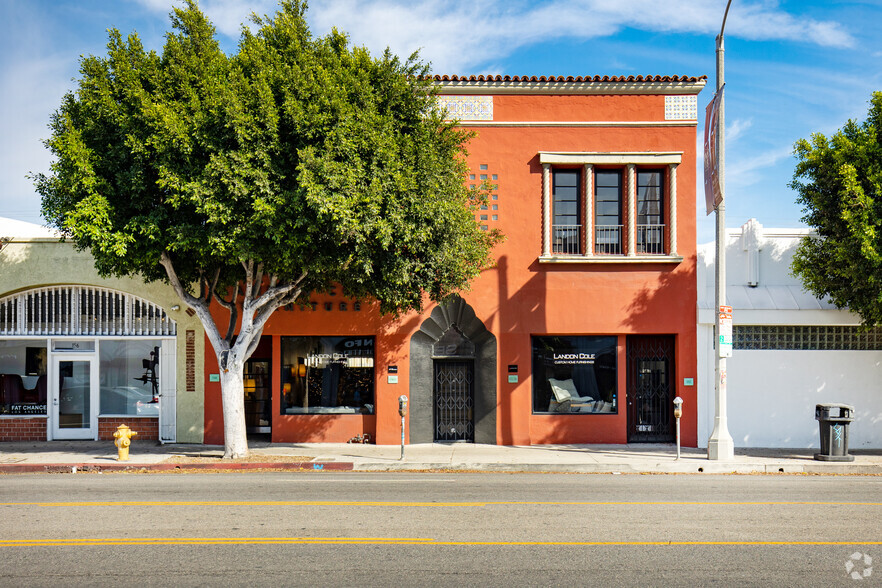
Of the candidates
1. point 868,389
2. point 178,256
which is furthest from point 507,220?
point 868,389

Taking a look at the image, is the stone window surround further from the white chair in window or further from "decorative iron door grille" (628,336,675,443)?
the white chair in window

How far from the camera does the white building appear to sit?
52.1 ft

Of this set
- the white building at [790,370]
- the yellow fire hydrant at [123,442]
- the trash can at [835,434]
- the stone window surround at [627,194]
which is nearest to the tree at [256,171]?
the yellow fire hydrant at [123,442]

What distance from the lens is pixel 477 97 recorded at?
16.6 metres

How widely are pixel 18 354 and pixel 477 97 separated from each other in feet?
42.8

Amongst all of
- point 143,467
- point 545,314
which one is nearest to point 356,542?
point 143,467

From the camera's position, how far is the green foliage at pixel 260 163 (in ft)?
38.8

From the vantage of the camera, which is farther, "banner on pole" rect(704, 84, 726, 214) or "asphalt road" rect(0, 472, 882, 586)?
"banner on pole" rect(704, 84, 726, 214)

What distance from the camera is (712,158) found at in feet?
46.8

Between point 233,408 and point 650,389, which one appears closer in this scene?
point 233,408

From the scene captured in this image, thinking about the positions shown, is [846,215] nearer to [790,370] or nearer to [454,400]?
[790,370]

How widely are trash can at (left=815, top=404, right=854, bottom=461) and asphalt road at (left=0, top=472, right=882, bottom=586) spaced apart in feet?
6.99

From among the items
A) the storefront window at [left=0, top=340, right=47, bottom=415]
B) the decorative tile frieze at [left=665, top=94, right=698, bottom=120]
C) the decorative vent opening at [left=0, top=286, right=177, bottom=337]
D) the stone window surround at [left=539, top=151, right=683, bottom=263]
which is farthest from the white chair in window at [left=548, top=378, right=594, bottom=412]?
the storefront window at [left=0, top=340, right=47, bottom=415]

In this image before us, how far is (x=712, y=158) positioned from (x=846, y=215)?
9.45ft
